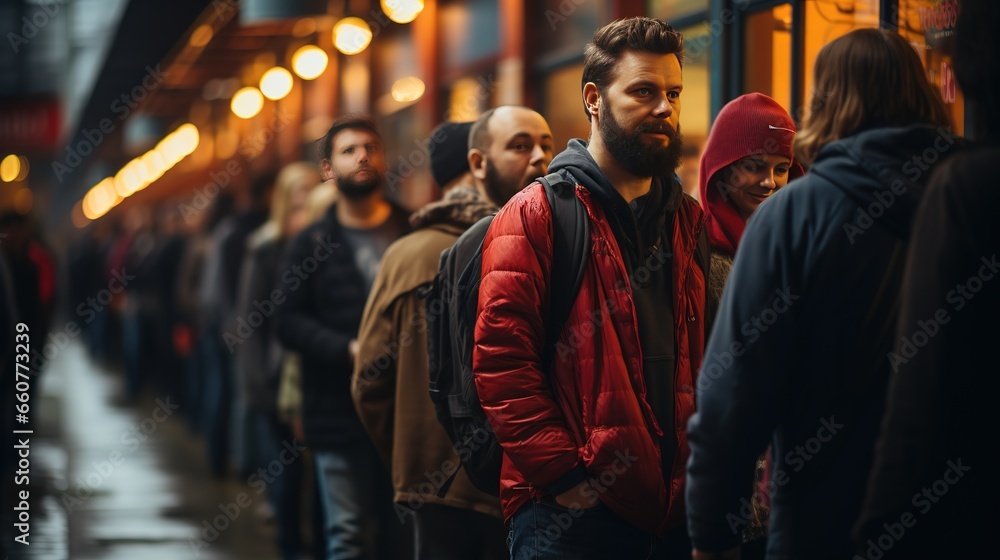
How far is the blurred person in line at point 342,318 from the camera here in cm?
562

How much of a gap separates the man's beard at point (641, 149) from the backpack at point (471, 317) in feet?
0.48

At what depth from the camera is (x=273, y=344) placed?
7816 mm

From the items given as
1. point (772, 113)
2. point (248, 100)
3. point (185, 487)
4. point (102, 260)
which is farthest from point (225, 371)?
point (102, 260)

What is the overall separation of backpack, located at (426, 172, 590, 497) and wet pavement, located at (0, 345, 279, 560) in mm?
4016

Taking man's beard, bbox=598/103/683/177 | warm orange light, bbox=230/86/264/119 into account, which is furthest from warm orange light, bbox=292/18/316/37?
man's beard, bbox=598/103/683/177

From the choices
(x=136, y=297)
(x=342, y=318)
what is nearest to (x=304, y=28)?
(x=136, y=297)

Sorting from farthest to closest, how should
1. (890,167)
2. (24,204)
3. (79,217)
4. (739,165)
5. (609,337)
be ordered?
(79,217) → (24,204) → (739,165) → (609,337) → (890,167)

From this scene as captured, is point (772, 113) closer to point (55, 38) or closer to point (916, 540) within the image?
point (916, 540)

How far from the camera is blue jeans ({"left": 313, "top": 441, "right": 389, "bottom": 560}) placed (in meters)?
5.59

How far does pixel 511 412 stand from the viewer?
3.38 m

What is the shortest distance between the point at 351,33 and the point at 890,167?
10490 millimetres

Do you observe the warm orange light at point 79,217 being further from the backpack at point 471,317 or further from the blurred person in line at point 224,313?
the backpack at point 471,317

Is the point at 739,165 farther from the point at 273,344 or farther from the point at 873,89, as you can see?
the point at 273,344

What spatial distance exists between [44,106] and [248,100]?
9.73 ft
